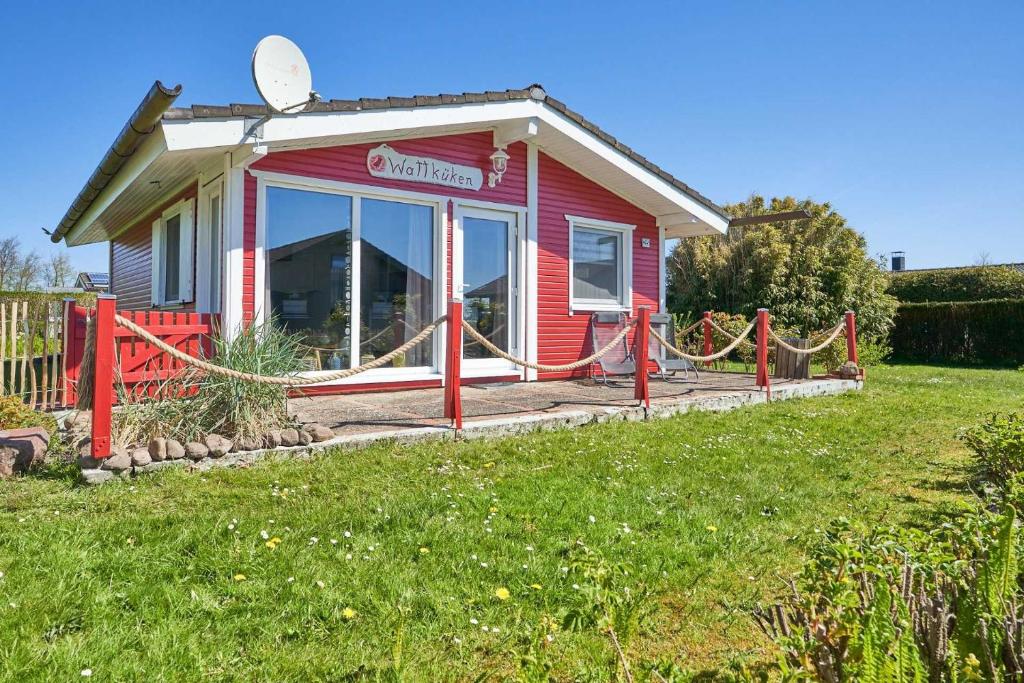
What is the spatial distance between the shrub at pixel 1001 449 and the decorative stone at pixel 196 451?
484cm

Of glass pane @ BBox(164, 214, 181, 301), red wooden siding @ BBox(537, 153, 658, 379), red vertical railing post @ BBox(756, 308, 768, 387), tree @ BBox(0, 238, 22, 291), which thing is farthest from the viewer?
tree @ BBox(0, 238, 22, 291)

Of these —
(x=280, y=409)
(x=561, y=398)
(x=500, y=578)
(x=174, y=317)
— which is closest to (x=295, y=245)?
(x=174, y=317)

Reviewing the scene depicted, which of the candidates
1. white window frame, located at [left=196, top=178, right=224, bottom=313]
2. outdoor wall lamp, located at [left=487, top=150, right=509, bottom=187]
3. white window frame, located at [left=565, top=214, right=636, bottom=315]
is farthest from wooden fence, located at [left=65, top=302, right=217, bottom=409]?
white window frame, located at [left=565, top=214, right=636, bottom=315]

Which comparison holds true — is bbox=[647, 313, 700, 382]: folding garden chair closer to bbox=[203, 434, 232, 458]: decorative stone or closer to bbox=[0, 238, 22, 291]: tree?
bbox=[203, 434, 232, 458]: decorative stone

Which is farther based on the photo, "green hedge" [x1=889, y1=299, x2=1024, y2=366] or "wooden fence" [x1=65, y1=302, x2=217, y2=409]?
"green hedge" [x1=889, y1=299, x2=1024, y2=366]

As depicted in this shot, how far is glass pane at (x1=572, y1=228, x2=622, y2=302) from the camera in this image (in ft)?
31.3

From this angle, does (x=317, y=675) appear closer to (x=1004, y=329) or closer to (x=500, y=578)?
(x=500, y=578)

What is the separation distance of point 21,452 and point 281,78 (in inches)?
149

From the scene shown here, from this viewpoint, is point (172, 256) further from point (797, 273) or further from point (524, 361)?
point (797, 273)

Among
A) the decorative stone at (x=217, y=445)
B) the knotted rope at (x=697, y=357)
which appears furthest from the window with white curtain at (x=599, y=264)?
the decorative stone at (x=217, y=445)

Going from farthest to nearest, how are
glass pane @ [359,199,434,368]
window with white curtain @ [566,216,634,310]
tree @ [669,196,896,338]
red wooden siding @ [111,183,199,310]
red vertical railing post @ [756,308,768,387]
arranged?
tree @ [669,196,896,338], red wooden siding @ [111,183,199,310], window with white curtain @ [566,216,634,310], red vertical railing post @ [756,308,768,387], glass pane @ [359,199,434,368]

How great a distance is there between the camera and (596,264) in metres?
9.78

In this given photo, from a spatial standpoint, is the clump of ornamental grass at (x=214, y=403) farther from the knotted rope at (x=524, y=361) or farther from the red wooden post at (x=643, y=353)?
the red wooden post at (x=643, y=353)

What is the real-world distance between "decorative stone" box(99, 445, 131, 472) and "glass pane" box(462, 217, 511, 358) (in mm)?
4794
